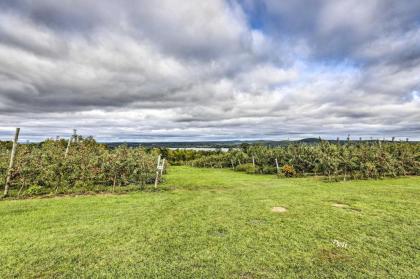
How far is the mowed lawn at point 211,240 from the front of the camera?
11.8 ft

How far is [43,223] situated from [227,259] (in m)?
4.61

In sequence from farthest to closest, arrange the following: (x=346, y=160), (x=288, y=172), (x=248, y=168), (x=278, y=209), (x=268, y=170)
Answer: (x=248, y=168)
(x=268, y=170)
(x=288, y=172)
(x=346, y=160)
(x=278, y=209)

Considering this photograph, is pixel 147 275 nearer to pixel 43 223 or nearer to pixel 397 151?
pixel 43 223

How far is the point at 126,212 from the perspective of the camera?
6.90 m

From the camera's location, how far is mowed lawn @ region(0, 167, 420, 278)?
3.61m

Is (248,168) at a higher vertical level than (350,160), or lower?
lower

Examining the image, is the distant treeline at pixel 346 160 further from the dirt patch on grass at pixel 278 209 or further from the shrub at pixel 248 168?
the dirt patch on grass at pixel 278 209

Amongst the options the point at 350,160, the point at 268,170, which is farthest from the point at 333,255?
the point at 268,170

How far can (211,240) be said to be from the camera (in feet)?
15.5

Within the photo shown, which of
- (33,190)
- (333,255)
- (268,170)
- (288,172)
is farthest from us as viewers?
(268,170)

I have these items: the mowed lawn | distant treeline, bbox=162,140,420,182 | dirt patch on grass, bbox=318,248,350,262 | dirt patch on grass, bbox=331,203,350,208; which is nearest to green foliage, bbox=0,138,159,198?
the mowed lawn

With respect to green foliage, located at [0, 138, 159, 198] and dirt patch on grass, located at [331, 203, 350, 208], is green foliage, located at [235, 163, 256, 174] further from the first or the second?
dirt patch on grass, located at [331, 203, 350, 208]

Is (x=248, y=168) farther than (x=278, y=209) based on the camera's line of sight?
Yes

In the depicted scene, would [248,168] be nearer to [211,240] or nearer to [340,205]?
[340,205]
